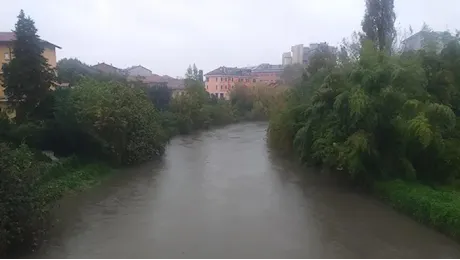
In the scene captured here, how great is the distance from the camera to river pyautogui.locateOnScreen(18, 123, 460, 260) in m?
9.53

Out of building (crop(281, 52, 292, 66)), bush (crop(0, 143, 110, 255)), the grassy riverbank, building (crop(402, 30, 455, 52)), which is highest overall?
building (crop(281, 52, 292, 66))

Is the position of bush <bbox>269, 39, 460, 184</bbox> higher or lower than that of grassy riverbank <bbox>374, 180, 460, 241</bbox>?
higher

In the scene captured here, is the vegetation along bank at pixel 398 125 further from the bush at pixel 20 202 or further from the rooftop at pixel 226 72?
the rooftop at pixel 226 72

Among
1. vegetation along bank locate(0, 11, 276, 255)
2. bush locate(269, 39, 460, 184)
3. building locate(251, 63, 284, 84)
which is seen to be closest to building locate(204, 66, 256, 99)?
building locate(251, 63, 284, 84)

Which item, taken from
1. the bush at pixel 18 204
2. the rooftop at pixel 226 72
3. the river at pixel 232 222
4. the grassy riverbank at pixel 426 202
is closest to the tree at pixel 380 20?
the river at pixel 232 222

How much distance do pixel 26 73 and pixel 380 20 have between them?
57.5ft

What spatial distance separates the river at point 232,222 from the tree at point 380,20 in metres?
10.1

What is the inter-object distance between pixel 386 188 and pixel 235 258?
6.20 meters

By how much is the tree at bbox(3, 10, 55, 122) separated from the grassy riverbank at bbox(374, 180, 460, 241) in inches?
527

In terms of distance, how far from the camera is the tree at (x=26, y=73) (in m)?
17.7

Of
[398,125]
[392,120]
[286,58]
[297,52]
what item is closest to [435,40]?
[392,120]

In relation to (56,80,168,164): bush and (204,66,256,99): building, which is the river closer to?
(56,80,168,164): bush

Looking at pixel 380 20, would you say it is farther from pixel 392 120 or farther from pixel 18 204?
pixel 18 204

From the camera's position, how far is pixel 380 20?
23.9m
